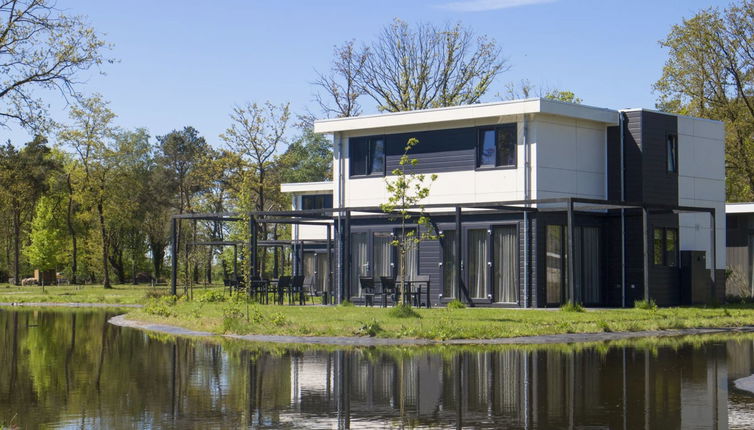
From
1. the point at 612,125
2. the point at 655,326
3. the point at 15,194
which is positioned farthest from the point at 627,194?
the point at 15,194

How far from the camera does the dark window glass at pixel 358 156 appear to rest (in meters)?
32.7

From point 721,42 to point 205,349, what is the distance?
3381cm

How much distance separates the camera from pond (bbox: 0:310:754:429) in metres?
10.0

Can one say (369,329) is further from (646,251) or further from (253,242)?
(253,242)

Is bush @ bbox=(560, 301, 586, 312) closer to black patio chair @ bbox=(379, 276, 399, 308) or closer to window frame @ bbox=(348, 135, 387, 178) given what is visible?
black patio chair @ bbox=(379, 276, 399, 308)

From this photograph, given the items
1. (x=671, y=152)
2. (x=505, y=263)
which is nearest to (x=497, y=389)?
(x=505, y=263)

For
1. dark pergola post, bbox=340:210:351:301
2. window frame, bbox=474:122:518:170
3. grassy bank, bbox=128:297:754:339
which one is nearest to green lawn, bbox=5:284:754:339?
grassy bank, bbox=128:297:754:339

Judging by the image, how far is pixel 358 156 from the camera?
3291 cm

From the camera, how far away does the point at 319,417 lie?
1016 cm

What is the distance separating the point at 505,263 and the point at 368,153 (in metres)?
6.09

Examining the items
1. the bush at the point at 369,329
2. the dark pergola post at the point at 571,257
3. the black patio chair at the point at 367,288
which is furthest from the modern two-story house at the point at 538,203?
the bush at the point at 369,329

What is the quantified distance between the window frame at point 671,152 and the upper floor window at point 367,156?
29.0 feet

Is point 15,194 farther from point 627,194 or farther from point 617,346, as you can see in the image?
point 617,346

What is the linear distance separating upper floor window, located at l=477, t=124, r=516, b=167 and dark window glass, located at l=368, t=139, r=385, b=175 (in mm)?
3482
